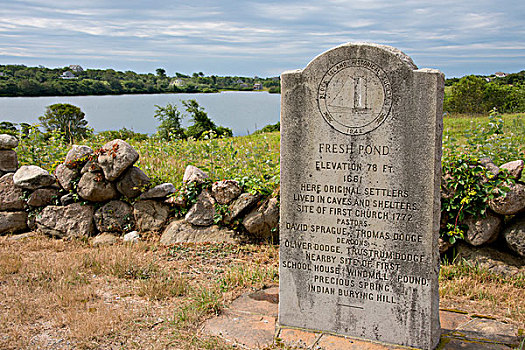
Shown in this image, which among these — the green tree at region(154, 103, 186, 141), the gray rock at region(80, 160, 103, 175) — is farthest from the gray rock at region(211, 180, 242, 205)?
the green tree at region(154, 103, 186, 141)

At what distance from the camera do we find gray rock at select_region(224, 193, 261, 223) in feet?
20.3

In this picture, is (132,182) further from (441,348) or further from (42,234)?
(441,348)

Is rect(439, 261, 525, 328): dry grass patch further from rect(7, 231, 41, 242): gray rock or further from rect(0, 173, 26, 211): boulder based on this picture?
rect(0, 173, 26, 211): boulder

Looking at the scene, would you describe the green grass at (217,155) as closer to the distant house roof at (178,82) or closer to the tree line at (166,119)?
the tree line at (166,119)

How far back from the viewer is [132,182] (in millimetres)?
6785

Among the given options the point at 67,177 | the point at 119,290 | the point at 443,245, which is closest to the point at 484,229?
the point at 443,245

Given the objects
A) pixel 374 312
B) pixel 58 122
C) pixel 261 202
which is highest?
pixel 58 122

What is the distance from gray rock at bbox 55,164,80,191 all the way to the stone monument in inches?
176

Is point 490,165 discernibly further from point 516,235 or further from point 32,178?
point 32,178

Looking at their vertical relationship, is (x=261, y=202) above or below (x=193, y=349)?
above

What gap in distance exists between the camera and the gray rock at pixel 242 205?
20.3 feet

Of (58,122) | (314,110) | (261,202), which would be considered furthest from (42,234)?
(58,122)

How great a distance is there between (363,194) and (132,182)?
4.28 meters

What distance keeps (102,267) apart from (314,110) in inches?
137
